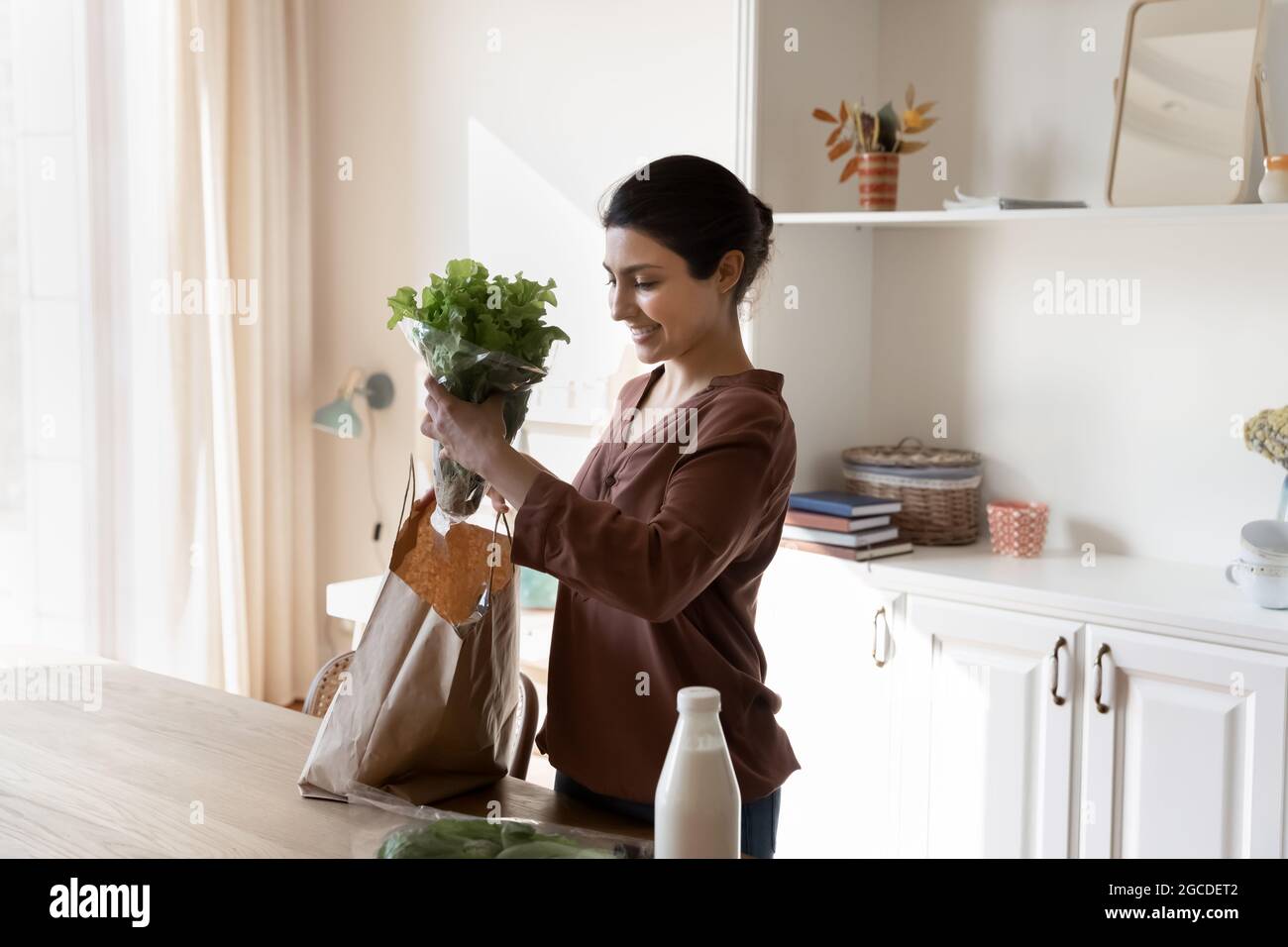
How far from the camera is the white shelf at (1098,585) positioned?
6.99 ft

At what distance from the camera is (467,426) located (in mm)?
1336

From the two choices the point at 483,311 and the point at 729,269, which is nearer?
the point at 483,311

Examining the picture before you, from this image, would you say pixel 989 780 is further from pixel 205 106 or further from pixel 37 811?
pixel 205 106

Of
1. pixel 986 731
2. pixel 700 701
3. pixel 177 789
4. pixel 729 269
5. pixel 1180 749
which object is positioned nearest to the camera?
pixel 700 701

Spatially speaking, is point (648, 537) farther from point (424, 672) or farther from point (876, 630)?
point (876, 630)

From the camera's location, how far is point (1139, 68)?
245cm

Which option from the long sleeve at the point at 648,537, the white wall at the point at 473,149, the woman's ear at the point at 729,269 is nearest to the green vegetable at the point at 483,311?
the long sleeve at the point at 648,537

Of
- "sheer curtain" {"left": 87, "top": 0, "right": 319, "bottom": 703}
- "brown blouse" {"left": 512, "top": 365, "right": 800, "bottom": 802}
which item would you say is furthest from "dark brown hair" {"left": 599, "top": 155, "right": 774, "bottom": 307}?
"sheer curtain" {"left": 87, "top": 0, "right": 319, "bottom": 703}

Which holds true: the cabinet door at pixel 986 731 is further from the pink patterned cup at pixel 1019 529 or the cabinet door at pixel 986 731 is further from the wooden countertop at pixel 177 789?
the wooden countertop at pixel 177 789

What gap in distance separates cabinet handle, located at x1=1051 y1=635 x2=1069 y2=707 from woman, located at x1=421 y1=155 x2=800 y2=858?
938 millimetres

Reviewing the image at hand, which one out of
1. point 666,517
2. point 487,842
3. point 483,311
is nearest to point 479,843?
point 487,842

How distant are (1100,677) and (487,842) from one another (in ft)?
5.01

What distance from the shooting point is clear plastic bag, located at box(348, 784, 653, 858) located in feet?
3.31
